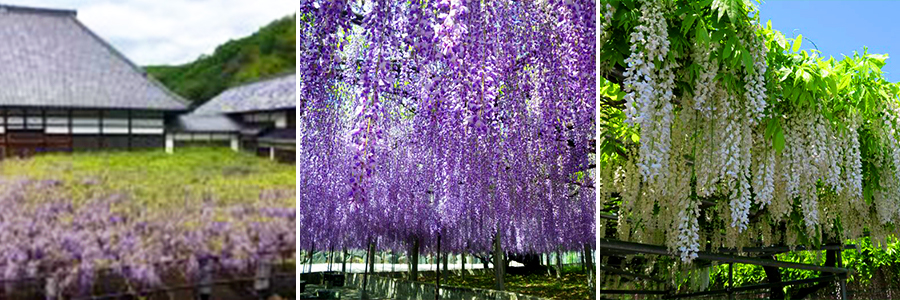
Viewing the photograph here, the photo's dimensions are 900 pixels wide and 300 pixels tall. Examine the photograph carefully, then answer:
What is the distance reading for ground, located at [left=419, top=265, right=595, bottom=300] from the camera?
270 centimetres

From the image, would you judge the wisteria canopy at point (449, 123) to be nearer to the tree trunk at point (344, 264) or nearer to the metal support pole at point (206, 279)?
the tree trunk at point (344, 264)

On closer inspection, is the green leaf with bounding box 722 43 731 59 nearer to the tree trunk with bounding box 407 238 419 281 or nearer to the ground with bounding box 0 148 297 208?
the tree trunk with bounding box 407 238 419 281

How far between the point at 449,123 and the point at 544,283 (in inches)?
30.9

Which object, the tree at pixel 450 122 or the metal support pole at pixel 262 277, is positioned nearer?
the tree at pixel 450 122

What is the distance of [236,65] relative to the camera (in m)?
2.46

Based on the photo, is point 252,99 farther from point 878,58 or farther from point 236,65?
point 878,58

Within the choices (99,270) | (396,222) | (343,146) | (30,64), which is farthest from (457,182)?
(30,64)

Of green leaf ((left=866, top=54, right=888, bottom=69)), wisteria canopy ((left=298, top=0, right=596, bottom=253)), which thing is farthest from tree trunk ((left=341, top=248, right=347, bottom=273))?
green leaf ((left=866, top=54, right=888, bottom=69))

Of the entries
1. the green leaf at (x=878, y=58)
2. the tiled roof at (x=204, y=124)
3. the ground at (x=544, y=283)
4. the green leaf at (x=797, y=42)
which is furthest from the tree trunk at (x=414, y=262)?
the green leaf at (x=878, y=58)

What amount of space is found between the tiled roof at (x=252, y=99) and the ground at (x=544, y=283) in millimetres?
914

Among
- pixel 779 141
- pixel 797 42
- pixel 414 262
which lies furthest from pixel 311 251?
pixel 797 42

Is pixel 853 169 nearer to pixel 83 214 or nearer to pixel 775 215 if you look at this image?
pixel 775 215

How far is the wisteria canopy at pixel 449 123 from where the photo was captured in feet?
6.75

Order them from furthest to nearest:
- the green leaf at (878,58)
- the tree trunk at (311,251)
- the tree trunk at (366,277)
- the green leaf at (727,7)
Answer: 1. the green leaf at (878,58)
2. the tree trunk at (311,251)
3. the tree trunk at (366,277)
4. the green leaf at (727,7)
